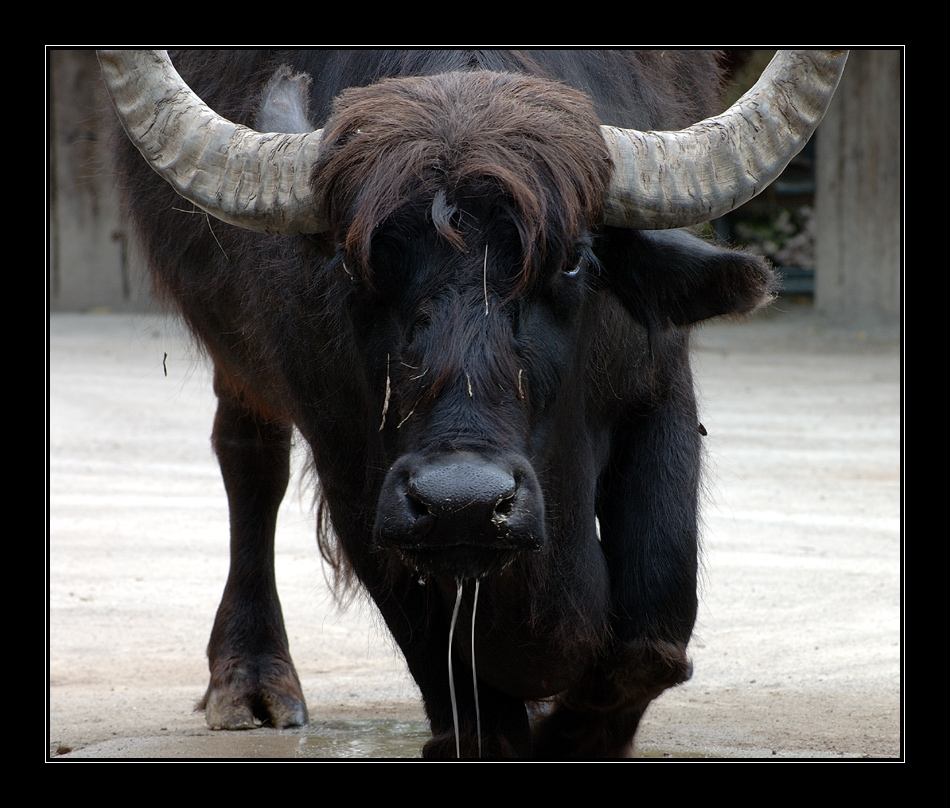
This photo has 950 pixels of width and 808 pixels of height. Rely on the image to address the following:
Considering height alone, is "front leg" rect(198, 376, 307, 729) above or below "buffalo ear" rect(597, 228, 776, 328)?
below

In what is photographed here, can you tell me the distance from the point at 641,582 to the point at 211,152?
1825 mm

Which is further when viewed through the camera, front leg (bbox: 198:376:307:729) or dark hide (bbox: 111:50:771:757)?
front leg (bbox: 198:376:307:729)

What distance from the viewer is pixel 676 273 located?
11.5 ft

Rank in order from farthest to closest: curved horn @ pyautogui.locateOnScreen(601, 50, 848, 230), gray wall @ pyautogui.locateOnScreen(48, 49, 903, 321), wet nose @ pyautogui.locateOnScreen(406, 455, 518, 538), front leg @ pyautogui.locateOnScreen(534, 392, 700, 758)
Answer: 1. gray wall @ pyautogui.locateOnScreen(48, 49, 903, 321)
2. front leg @ pyautogui.locateOnScreen(534, 392, 700, 758)
3. curved horn @ pyautogui.locateOnScreen(601, 50, 848, 230)
4. wet nose @ pyautogui.locateOnScreen(406, 455, 518, 538)

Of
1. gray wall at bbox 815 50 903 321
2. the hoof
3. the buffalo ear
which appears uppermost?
gray wall at bbox 815 50 903 321

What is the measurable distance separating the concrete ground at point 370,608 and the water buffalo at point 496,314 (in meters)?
0.65

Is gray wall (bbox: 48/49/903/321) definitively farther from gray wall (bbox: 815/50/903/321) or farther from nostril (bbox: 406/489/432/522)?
nostril (bbox: 406/489/432/522)

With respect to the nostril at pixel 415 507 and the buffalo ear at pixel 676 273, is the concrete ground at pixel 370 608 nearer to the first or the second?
the buffalo ear at pixel 676 273

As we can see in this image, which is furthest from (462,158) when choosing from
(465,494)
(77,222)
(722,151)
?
(77,222)

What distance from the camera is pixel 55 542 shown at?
7.21 metres

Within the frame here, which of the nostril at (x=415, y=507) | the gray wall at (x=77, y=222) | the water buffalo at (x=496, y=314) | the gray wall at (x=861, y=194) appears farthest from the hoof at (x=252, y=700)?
the gray wall at (x=77, y=222)

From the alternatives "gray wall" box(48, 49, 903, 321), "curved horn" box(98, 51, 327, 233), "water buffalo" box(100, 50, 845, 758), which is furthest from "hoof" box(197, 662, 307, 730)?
"gray wall" box(48, 49, 903, 321)

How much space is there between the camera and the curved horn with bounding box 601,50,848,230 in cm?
329

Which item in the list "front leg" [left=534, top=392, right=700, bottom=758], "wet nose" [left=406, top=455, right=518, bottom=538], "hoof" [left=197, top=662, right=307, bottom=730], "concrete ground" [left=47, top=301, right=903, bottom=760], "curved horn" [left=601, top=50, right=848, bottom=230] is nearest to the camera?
"wet nose" [left=406, top=455, right=518, bottom=538]
